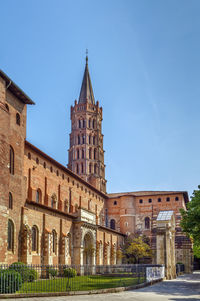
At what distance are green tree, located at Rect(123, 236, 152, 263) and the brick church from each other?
1.46 meters

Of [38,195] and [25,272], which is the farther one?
[38,195]

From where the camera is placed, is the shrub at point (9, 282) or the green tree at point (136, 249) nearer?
the shrub at point (9, 282)

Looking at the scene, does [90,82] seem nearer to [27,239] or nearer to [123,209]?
[123,209]

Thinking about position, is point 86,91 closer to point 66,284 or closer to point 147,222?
point 147,222

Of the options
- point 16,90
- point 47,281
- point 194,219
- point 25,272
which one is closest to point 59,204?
point 16,90

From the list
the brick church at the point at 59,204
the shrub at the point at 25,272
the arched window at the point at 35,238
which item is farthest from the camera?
the arched window at the point at 35,238

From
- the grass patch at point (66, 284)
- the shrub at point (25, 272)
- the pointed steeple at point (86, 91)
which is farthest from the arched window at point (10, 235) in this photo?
the pointed steeple at point (86, 91)

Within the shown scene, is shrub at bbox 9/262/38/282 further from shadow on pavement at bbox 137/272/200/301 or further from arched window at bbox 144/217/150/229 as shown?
arched window at bbox 144/217/150/229

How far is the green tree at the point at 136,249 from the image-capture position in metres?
58.2

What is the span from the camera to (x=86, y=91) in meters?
84.8

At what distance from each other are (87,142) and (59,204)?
1421 inches

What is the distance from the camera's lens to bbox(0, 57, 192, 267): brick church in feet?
88.1

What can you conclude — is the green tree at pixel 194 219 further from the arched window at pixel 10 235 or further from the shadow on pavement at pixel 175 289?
the arched window at pixel 10 235

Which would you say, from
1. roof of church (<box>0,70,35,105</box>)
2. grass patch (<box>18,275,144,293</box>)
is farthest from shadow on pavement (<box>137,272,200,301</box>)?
roof of church (<box>0,70,35,105</box>)
